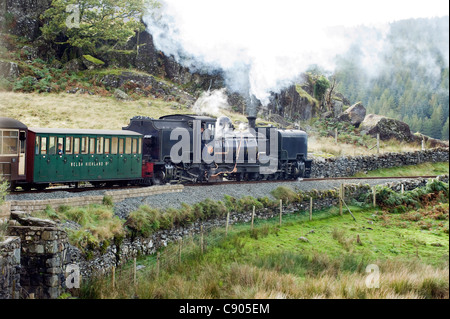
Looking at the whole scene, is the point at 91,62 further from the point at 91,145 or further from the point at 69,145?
the point at 69,145

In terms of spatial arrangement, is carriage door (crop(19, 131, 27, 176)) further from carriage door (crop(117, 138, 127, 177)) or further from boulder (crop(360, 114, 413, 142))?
boulder (crop(360, 114, 413, 142))

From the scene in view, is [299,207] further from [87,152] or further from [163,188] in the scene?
[87,152]

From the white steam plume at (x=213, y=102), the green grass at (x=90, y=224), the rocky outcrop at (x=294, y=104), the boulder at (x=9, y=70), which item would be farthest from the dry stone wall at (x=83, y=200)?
the rocky outcrop at (x=294, y=104)

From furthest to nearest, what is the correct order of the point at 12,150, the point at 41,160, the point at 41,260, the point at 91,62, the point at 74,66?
1. the point at 91,62
2. the point at 74,66
3. the point at 41,160
4. the point at 12,150
5. the point at 41,260

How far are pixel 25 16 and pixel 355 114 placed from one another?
18.5 m

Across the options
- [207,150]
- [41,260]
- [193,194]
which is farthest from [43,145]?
[207,150]

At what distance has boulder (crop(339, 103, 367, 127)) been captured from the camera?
2617cm

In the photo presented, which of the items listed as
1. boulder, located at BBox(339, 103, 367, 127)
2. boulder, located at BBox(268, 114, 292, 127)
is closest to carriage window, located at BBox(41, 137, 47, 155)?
boulder, located at BBox(339, 103, 367, 127)

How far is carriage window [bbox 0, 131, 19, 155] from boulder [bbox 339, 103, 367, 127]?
18822mm

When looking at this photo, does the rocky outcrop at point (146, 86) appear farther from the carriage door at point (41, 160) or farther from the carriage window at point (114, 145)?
the carriage door at point (41, 160)

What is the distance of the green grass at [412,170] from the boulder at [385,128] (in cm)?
255

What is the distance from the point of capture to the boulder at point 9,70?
17.9 metres

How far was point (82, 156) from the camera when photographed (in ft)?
51.5
